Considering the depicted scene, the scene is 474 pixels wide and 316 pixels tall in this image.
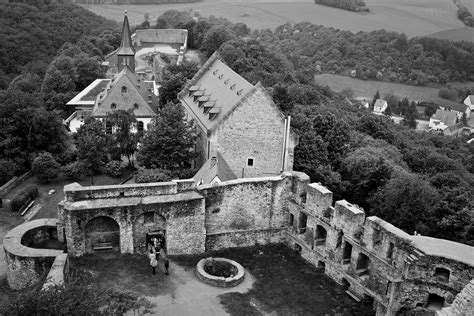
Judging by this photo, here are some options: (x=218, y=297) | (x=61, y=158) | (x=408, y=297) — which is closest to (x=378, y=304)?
(x=408, y=297)

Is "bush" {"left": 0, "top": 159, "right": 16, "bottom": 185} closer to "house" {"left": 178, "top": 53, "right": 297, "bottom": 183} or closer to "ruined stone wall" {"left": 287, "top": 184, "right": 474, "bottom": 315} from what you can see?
"house" {"left": 178, "top": 53, "right": 297, "bottom": 183}

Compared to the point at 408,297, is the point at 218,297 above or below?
below

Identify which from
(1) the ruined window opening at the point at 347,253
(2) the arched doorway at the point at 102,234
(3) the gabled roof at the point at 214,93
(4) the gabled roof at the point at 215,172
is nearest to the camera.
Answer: (1) the ruined window opening at the point at 347,253

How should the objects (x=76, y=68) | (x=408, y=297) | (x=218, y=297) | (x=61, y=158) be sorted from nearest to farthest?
(x=408, y=297) → (x=218, y=297) → (x=61, y=158) → (x=76, y=68)

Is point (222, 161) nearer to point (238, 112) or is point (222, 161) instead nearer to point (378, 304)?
point (238, 112)

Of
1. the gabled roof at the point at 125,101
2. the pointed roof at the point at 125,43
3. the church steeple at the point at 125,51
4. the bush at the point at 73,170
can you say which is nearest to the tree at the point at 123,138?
the bush at the point at 73,170

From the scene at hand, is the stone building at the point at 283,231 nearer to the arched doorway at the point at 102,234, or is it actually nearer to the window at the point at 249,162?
the arched doorway at the point at 102,234
